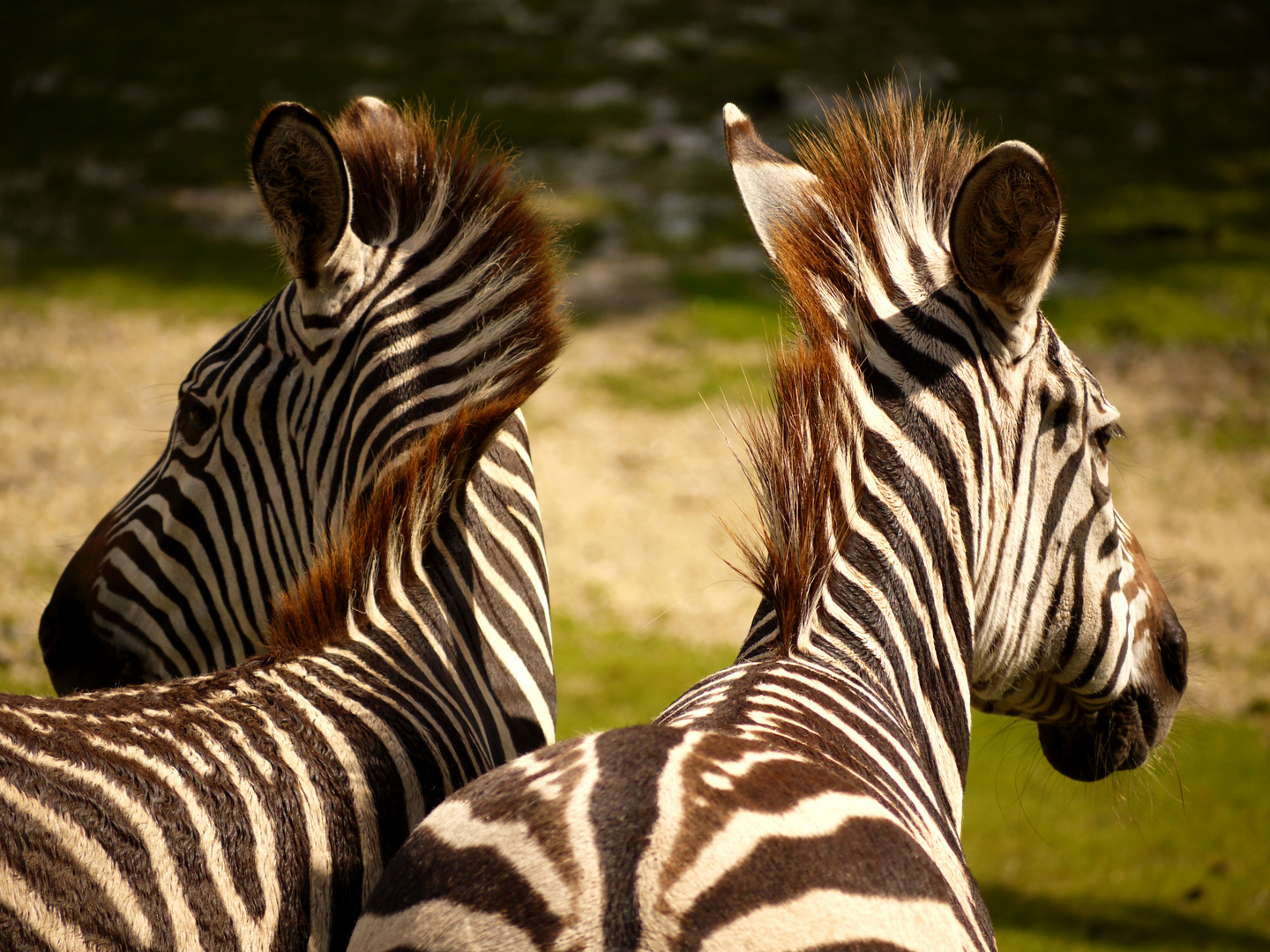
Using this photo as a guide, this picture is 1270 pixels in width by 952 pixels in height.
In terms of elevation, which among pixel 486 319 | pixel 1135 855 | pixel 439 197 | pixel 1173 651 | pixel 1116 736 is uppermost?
pixel 439 197

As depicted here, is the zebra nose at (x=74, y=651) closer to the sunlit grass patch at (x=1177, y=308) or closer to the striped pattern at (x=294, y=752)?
the striped pattern at (x=294, y=752)

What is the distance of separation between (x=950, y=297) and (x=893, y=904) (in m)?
1.34

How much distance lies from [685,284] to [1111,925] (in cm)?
1126

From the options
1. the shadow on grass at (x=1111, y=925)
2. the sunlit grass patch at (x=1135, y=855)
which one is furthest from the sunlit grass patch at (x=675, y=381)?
the shadow on grass at (x=1111, y=925)

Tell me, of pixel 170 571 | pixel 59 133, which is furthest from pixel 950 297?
pixel 59 133

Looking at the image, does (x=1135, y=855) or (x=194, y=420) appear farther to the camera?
(x=1135, y=855)

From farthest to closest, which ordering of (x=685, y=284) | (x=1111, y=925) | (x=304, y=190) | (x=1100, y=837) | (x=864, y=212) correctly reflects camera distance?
(x=685, y=284), (x=1100, y=837), (x=1111, y=925), (x=304, y=190), (x=864, y=212)

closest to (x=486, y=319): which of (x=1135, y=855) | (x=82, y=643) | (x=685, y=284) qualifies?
(x=82, y=643)

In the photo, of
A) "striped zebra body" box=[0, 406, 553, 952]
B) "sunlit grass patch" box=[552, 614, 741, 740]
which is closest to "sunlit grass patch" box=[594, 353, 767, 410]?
"sunlit grass patch" box=[552, 614, 741, 740]

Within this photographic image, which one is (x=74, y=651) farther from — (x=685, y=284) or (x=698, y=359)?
(x=685, y=284)

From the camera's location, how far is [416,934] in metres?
1.45

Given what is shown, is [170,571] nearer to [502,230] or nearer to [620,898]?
[502,230]

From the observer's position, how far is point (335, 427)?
2.74 meters

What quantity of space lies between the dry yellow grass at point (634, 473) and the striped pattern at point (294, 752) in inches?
190
